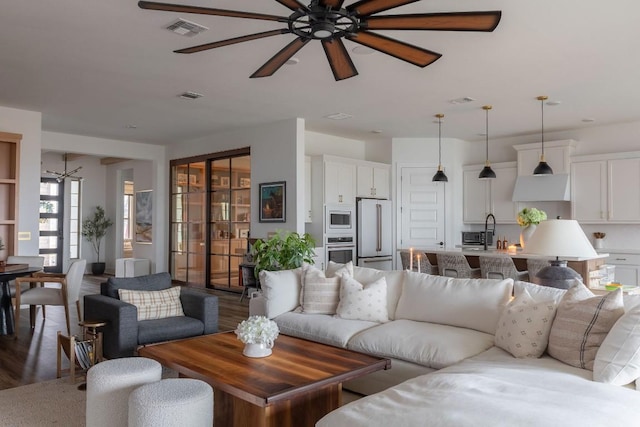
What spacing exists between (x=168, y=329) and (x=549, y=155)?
662 centimetres

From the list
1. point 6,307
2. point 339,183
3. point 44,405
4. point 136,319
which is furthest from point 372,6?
point 339,183

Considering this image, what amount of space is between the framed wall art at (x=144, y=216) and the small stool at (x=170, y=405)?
8.22 meters

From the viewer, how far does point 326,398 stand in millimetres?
2832

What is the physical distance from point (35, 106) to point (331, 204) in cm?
439

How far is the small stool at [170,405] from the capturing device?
2.26 meters

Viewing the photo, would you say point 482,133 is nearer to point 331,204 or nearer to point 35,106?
point 331,204

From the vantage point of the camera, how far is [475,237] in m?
8.92

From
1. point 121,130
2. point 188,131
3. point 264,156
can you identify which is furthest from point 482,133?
point 121,130

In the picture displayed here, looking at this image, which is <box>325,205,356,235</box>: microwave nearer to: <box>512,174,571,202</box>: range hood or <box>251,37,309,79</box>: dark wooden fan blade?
<box>512,174,571,202</box>: range hood

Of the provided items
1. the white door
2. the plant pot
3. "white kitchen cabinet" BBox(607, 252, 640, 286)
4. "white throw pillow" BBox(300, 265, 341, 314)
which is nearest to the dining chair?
"white throw pillow" BBox(300, 265, 341, 314)

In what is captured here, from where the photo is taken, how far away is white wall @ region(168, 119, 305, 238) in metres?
7.24

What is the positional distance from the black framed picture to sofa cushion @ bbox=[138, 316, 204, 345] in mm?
3291

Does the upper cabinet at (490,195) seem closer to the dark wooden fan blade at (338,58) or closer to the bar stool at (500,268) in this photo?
the bar stool at (500,268)

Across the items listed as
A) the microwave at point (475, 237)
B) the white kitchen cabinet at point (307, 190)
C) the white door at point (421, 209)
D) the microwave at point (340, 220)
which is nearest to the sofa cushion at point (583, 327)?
the microwave at point (340, 220)
